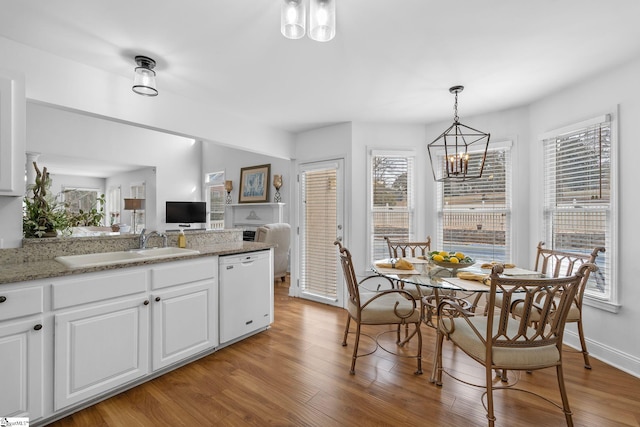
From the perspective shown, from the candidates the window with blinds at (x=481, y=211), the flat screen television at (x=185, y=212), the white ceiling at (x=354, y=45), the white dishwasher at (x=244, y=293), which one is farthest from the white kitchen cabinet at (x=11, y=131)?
the window with blinds at (x=481, y=211)

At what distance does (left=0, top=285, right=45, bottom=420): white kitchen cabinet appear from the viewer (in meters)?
1.59

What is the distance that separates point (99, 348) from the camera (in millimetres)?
1938

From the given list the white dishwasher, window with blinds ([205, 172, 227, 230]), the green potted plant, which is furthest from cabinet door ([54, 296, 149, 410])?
window with blinds ([205, 172, 227, 230])

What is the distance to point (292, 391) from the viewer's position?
6.97ft

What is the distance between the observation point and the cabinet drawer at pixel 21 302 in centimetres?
158

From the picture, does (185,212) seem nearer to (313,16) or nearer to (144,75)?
(144,75)

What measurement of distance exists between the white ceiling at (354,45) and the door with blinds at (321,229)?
124 cm

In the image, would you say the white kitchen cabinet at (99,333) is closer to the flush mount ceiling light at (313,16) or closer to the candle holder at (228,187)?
the flush mount ceiling light at (313,16)

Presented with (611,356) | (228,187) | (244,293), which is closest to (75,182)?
(228,187)

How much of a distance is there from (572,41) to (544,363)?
2.18m

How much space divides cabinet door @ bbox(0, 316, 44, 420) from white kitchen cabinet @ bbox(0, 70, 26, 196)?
2.93 ft

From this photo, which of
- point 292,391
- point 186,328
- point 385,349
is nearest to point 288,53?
point 186,328

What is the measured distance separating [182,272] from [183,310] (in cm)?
31

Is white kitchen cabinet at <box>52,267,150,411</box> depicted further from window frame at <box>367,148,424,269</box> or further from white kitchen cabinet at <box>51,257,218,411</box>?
window frame at <box>367,148,424,269</box>
